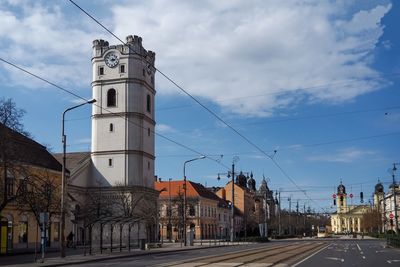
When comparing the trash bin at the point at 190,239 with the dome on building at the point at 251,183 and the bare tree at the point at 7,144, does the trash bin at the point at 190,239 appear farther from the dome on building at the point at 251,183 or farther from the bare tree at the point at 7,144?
the dome on building at the point at 251,183

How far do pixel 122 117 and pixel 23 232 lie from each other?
28.3 metres

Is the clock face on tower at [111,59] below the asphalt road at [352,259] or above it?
above

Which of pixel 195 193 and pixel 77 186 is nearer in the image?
pixel 77 186

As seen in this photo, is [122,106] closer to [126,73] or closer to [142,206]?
[126,73]

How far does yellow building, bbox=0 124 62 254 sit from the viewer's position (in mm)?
34031

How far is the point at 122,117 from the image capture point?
76.3 meters

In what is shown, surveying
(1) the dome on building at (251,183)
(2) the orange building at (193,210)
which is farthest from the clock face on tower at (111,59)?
(1) the dome on building at (251,183)

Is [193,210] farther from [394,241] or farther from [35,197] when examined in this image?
[35,197]

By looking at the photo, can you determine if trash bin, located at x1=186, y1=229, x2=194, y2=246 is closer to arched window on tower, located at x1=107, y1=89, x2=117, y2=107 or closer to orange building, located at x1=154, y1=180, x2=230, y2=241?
arched window on tower, located at x1=107, y1=89, x2=117, y2=107

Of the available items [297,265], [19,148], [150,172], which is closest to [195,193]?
[150,172]

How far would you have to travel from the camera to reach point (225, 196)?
465 ft

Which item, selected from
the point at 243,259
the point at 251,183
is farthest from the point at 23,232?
the point at 251,183

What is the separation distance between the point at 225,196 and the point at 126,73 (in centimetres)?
7071

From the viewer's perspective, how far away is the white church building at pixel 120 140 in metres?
74.7
